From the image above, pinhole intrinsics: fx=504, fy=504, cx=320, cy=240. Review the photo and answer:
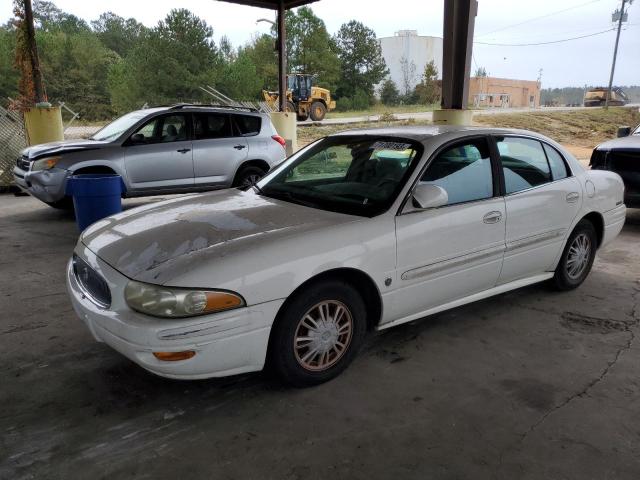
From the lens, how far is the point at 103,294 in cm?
283

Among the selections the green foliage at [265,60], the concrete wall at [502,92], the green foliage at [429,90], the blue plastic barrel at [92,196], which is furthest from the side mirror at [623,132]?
the concrete wall at [502,92]

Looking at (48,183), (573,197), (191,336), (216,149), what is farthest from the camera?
(216,149)

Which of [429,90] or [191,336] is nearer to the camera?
[191,336]

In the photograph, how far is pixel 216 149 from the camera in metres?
8.25

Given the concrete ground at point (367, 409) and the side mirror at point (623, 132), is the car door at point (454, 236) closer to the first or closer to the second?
the concrete ground at point (367, 409)

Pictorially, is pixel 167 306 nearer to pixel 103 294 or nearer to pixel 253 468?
pixel 103 294

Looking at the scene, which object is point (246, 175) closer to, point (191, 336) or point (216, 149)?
point (216, 149)

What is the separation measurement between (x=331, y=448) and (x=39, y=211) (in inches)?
300

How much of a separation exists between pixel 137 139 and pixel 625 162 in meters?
7.18

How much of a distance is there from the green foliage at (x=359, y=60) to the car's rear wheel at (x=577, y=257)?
2246 inches

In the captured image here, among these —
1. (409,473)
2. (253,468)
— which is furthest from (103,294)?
(409,473)

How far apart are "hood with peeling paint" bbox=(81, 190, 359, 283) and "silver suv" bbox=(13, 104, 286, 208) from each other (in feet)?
11.8

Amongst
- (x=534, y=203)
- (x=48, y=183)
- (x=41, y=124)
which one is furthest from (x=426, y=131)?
(x=41, y=124)

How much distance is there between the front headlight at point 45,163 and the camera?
7.18 metres
